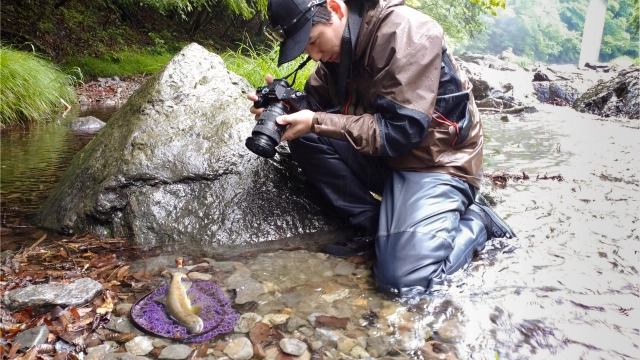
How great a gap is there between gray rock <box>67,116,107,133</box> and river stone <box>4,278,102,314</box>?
16.4 feet

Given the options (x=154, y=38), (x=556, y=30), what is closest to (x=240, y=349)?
(x=556, y=30)

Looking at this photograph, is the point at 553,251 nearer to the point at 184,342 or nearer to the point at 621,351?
the point at 621,351

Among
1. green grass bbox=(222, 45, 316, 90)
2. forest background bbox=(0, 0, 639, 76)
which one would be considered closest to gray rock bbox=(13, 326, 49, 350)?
green grass bbox=(222, 45, 316, 90)

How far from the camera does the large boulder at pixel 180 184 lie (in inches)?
115

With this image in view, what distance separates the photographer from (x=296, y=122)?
249cm

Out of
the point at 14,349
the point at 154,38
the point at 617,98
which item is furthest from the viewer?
the point at 154,38

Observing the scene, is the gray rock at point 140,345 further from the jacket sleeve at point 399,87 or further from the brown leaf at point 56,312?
the jacket sleeve at point 399,87

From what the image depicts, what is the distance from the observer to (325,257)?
275 cm

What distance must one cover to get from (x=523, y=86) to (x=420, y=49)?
14.6 m

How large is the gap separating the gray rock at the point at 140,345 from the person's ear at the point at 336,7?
1892 millimetres

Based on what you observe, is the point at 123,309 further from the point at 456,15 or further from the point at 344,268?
the point at 456,15

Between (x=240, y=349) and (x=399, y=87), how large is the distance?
1.48 meters

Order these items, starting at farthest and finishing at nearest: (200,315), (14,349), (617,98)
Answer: (617,98)
(200,315)
(14,349)

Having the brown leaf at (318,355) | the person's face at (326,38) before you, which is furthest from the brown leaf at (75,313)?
the person's face at (326,38)
